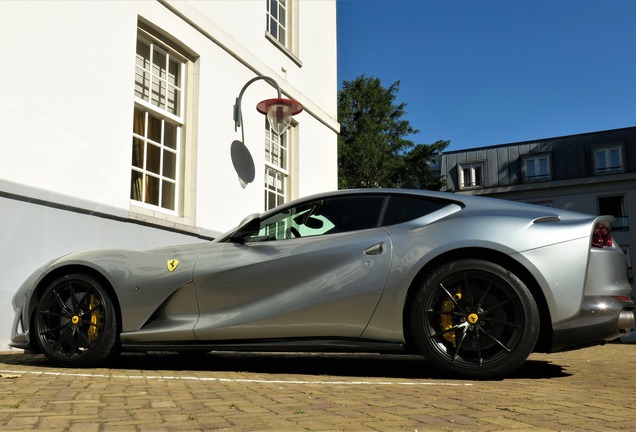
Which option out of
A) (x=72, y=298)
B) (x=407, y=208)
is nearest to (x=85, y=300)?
(x=72, y=298)

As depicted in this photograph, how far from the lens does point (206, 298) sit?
4480 millimetres

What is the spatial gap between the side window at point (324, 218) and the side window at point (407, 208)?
8 centimetres

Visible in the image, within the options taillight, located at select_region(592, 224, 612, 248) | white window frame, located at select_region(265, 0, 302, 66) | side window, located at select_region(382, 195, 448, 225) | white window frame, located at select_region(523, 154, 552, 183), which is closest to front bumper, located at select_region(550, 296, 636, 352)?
taillight, located at select_region(592, 224, 612, 248)

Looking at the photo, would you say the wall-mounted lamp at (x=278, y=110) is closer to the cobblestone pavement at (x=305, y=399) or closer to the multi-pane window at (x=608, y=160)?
the cobblestone pavement at (x=305, y=399)

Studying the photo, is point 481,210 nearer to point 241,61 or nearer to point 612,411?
point 612,411

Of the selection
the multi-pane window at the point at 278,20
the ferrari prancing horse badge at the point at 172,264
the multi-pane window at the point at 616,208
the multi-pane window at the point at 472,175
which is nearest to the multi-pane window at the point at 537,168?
the multi-pane window at the point at 472,175

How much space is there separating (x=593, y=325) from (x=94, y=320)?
3.37 meters

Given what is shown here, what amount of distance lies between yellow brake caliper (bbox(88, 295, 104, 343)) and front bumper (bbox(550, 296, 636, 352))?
10.1 ft

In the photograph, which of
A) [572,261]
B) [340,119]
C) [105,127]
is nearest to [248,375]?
[572,261]

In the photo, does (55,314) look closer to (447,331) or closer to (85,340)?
(85,340)

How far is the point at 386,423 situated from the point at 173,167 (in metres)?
7.16

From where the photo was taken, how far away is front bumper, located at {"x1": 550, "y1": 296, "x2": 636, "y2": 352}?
386 centimetres

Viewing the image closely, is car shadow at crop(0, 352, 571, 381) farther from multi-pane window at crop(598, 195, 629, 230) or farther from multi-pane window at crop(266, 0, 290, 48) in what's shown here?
multi-pane window at crop(598, 195, 629, 230)

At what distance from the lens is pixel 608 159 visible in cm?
3659
